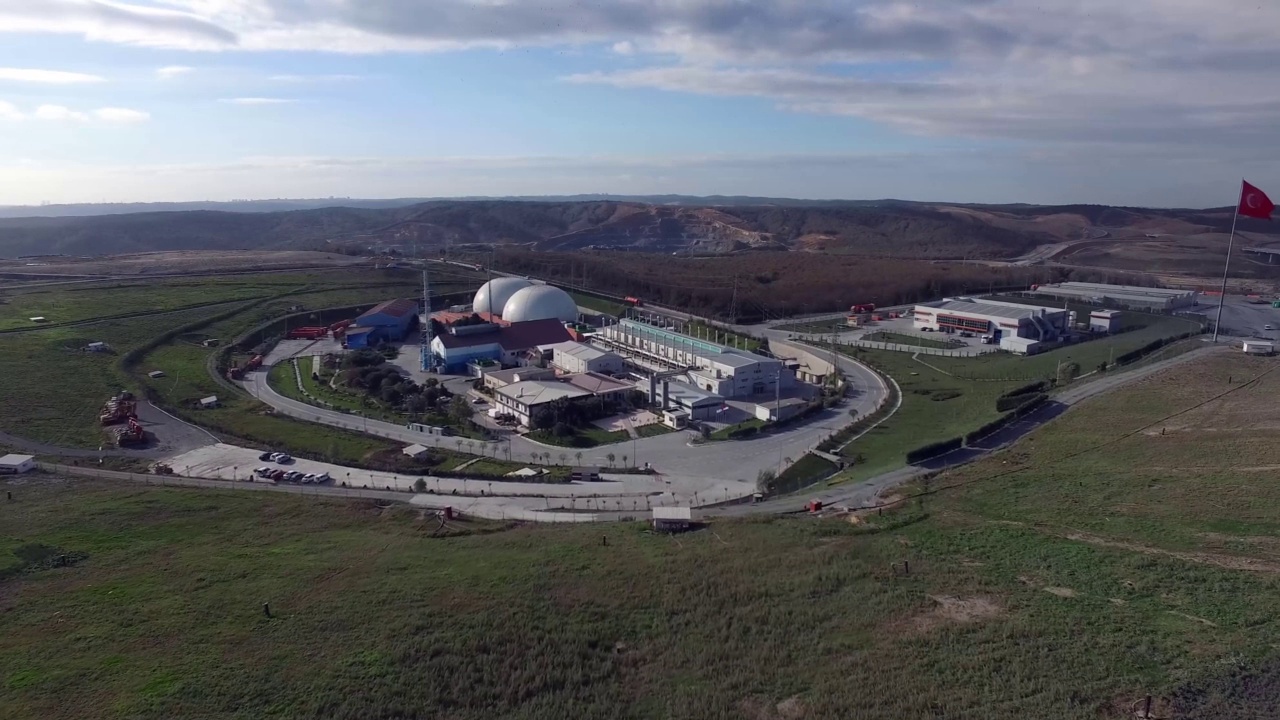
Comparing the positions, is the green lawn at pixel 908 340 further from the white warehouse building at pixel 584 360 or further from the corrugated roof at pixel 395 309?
the corrugated roof at pixel 395 309

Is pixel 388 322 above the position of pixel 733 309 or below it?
below

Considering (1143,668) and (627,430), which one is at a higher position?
(1143,668)

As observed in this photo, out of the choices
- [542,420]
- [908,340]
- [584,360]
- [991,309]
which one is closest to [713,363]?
[584,360]

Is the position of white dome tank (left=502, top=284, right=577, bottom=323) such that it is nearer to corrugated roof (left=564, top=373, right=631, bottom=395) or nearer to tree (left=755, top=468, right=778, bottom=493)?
corrugated roof (left=564, top=373, right=631, bottom=395)

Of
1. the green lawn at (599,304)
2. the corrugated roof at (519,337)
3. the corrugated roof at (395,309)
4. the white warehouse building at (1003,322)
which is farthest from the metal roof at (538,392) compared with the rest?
the white warehouse building at (1003,322)

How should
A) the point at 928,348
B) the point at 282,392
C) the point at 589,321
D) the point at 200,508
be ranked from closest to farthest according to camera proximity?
the point at 200,508 < the point at 282,392 < the point at 928,348 < the point at 589,321

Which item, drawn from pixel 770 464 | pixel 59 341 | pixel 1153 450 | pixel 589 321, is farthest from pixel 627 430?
pixel 59 341

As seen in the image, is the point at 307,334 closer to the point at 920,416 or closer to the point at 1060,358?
the point at 920,416

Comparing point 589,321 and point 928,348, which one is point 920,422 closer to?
point 928,348
